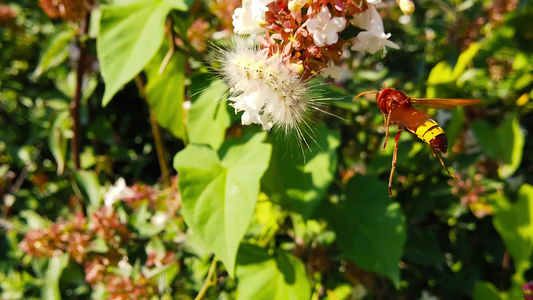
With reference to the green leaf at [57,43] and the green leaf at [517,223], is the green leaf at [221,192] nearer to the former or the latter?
the green leaf at [57,43]

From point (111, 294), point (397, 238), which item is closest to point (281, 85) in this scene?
point (397, 238)

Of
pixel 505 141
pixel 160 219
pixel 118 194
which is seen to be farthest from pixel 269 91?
pixel 505 141

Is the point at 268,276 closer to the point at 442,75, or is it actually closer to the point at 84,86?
the point at 442,75

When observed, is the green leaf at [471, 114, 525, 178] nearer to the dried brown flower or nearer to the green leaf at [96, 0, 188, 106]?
the green leaf at [96, 0, 188, 106]

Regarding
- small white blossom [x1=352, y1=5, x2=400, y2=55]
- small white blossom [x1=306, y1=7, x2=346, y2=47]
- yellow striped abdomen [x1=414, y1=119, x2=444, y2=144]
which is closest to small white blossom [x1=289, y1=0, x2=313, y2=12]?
small white blossom [x1=306, y1=7, x2=346, y2=47]

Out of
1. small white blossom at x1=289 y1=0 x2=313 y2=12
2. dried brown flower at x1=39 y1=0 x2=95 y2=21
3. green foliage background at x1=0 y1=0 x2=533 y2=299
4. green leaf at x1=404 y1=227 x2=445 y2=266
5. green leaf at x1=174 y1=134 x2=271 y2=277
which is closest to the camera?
small white blossom at x1=289 y1=0 x2=313 y2=12

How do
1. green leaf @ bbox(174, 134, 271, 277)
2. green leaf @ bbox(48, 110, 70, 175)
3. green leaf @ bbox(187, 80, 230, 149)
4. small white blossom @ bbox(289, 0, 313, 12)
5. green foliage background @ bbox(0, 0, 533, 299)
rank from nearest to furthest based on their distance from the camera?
small white blossom @ bbox(289, 0, 313, 12)
green leaf @ bbox(174, 134, 271, 277)
green foliage background @ bbox(0, 0, 533, 299)
green leaf @ bbox(187, 80, 230, 149)
green leaf @ bbox(48, 110, 70, 175)
